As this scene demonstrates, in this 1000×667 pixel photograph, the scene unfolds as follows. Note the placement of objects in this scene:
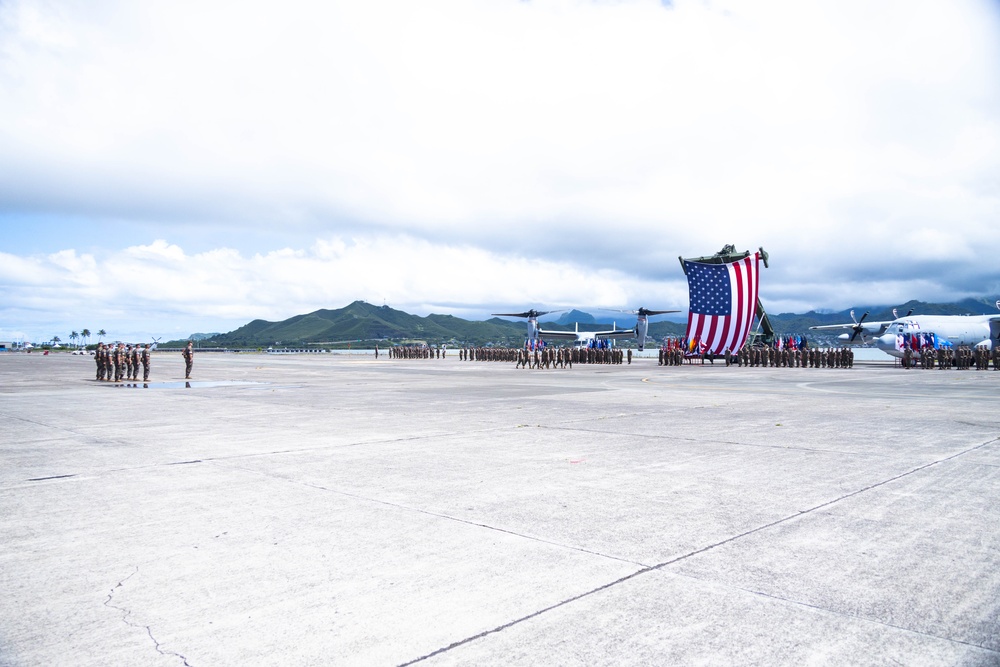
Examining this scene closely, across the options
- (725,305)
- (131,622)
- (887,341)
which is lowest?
(131,622)

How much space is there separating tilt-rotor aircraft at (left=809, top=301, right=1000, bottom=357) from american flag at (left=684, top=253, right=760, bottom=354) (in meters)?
10.2

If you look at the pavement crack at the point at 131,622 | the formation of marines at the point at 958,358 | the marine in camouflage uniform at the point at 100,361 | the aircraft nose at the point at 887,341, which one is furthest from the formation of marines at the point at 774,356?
the pavement crack at the point at 131,622

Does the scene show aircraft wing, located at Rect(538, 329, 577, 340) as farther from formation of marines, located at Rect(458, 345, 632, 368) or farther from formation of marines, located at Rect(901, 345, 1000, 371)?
formation of marines, located at Rect(901, 345, 1000, 371)

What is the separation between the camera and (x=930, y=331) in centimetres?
4600

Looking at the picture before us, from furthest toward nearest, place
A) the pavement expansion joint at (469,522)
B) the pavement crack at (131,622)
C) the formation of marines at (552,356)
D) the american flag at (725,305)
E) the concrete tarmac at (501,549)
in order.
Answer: the formation of marines at (552,356)
the american flag at (725,305)
the pavement expansion joint at (469,522)
the concrete tarmac at (501,549)
the pavement crack at (131,622)

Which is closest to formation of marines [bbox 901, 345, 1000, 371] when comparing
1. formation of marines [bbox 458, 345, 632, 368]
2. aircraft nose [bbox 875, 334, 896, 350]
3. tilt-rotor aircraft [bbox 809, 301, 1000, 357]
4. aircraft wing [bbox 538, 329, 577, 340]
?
aircraft nose [bbox 875, 334, 896, 350]

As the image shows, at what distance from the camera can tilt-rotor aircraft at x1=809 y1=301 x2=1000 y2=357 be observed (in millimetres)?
45062

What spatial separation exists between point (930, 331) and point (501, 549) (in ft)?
168

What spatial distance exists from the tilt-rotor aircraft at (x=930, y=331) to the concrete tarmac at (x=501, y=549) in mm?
40181

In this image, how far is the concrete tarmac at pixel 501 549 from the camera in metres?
3.23

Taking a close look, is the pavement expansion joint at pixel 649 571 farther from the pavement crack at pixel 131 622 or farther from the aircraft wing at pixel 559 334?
the aircraft wing at pixel 559 334

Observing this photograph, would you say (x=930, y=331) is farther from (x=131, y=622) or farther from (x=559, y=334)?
(x=131, y=622)

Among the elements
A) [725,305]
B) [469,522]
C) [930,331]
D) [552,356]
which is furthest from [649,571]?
[930,331]

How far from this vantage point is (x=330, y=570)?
4.20m
